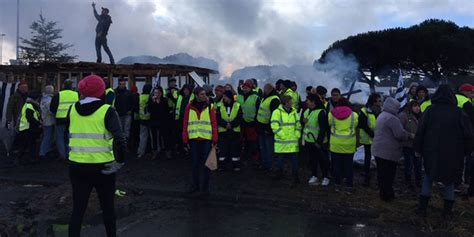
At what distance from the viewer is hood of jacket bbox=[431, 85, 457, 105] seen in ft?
Result: 20.2

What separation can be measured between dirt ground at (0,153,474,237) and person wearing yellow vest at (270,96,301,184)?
596 mm

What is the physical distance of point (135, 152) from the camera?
A: 11391 millimetres

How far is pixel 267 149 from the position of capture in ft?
30.1

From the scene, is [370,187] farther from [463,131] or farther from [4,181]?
[4,181]

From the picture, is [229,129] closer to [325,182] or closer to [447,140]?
[325,182]

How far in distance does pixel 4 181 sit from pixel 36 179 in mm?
643

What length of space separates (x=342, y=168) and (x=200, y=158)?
258 centimetres

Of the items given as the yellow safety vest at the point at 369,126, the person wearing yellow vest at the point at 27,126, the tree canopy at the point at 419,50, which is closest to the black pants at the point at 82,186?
the yellow safety vest at the point at 369,126

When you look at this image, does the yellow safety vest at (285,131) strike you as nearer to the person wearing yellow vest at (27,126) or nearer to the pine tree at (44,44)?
the person wearing yellow vest at (27,126)

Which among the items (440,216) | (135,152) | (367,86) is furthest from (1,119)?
(367,86)

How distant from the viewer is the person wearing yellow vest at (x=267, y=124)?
9078 millimetres

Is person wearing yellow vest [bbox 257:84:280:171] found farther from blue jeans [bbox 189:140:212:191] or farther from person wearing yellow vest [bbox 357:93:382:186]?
blue jeans [bbox 189:140:212:191]

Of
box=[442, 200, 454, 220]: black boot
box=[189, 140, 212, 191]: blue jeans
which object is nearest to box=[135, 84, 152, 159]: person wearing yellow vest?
box=[189, 140, 212, 191]: blue jeans

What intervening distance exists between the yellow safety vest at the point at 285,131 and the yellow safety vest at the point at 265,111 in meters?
0.75
